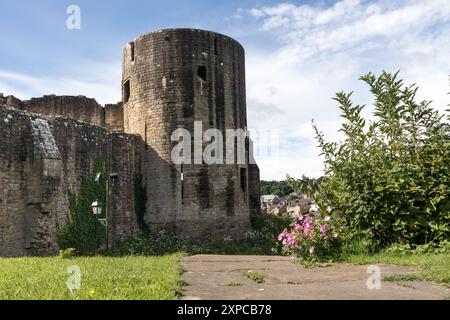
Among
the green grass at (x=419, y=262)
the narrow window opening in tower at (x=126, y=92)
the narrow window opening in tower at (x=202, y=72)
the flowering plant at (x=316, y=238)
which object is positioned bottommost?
the green grass at (x=419, y=262)

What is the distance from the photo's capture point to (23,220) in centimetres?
1330

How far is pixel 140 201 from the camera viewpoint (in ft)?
61.5

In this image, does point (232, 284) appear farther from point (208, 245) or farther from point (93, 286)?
point (208, 245)

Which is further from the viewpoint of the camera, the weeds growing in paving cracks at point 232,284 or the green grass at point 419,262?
the weeds growing in paving cracks at point 232,284

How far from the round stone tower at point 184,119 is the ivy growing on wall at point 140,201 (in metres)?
0.20

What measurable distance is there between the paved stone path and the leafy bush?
1.10m

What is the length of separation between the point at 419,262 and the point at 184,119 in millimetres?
13472

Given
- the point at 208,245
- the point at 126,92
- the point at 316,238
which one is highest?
the point at 126,92

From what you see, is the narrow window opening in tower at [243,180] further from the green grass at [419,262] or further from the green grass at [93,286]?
the green grass at [93,286]

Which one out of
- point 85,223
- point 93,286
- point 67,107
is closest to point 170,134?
point 85,223

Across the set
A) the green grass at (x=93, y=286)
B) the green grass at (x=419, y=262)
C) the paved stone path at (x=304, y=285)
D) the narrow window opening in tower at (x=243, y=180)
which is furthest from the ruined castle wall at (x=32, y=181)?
the green grass at (x=419, y=262)

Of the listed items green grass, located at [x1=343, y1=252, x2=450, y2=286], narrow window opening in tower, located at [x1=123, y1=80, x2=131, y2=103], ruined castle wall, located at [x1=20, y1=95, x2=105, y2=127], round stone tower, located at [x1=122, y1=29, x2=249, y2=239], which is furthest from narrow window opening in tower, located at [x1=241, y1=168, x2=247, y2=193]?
green grass, located at [x1=343, y1=252, x2=450, y2=286]

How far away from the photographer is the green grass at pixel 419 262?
217 inches

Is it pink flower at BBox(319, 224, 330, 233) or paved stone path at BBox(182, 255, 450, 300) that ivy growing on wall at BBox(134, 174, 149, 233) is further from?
pink flower at BBox(319, 224, 330, 233)
